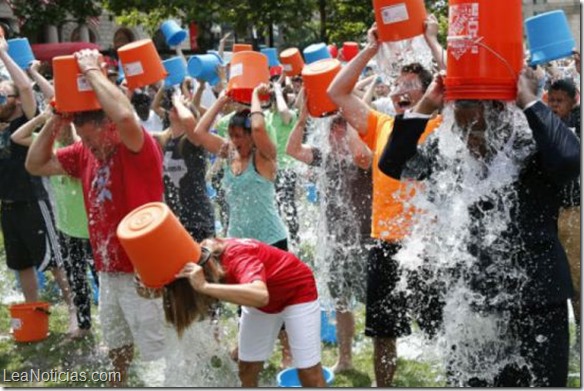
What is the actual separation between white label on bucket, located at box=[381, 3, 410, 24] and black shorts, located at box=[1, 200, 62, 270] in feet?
12.0

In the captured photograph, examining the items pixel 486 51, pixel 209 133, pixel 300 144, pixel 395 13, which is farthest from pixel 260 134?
pixel 486 51

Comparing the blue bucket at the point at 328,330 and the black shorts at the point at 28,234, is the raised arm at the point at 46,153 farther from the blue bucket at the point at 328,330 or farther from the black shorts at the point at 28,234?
the blue bucket at the point at 328,330

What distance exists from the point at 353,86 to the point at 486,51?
105cm

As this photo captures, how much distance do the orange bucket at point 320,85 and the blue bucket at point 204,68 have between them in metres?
2.96

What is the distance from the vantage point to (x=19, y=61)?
6.57 meters

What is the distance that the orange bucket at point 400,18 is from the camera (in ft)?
11.4

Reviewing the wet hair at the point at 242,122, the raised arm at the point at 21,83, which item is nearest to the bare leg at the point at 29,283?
the raised arm at the point at 21,83

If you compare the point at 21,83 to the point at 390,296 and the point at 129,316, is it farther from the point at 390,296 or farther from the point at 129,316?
the point at 390,296

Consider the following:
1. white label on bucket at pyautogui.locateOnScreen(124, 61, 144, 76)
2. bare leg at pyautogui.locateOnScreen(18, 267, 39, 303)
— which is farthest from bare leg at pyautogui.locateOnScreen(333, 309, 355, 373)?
bare leg at pyautogui.locateOnScreen(18, 267, 39, 303)

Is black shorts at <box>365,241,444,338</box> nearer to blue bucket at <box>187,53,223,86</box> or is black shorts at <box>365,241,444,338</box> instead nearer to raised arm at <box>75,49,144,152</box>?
raised arm at <box>75,49,144,152</box>

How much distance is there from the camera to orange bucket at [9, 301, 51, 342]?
579cm

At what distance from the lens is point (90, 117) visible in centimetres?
405

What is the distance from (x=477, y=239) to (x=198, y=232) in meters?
2.98

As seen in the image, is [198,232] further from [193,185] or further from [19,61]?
[19,61]
